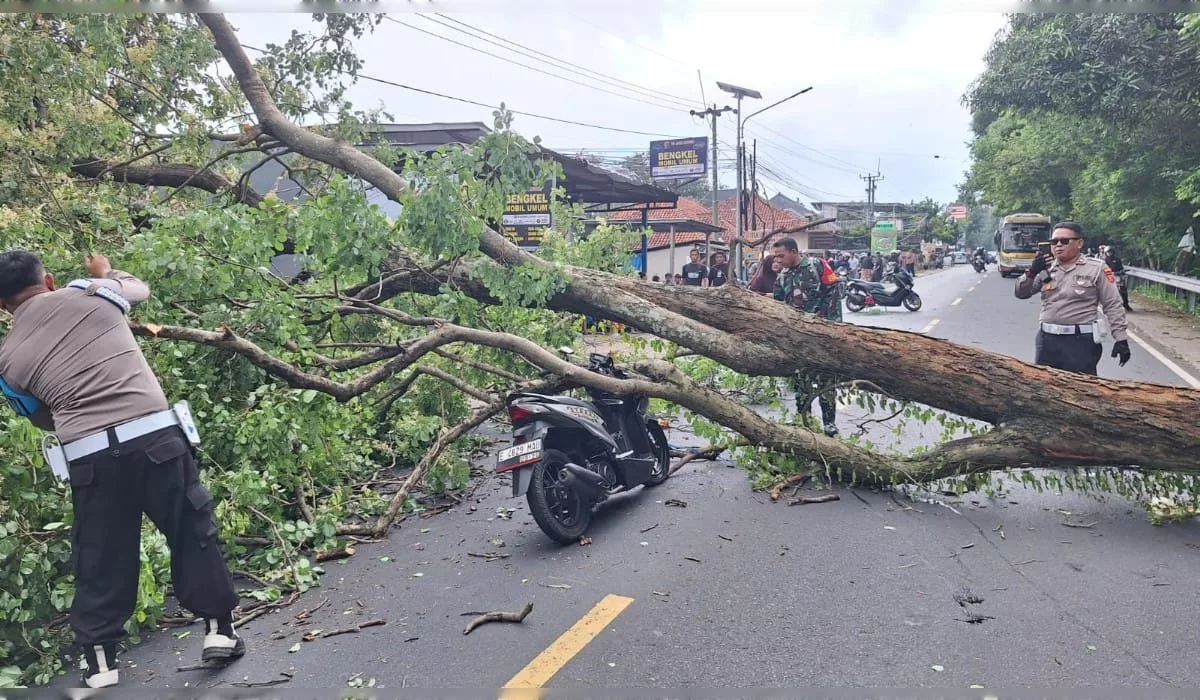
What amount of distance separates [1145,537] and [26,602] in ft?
18.1

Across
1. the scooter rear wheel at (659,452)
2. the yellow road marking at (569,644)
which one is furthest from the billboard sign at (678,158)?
the yellow road marking at (569,644)

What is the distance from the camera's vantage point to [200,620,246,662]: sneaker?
130 inches

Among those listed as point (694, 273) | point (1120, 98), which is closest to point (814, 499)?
point (1120, 98)

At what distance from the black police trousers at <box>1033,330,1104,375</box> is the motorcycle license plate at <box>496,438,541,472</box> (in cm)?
381

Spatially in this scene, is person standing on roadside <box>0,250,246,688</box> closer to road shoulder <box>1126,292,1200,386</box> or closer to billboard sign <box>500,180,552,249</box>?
road shoulder <box>1126,292,1200,386</box>

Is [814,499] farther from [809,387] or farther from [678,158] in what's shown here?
[678,158]

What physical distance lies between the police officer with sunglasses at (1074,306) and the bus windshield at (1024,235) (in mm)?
34663

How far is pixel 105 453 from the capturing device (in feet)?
10.5

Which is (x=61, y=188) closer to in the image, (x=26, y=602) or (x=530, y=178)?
(x=530, y=178)

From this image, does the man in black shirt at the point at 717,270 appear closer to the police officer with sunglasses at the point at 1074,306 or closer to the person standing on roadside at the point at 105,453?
the police officer with sunglasses at the point at 1074,306

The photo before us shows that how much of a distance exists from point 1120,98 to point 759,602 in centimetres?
1199

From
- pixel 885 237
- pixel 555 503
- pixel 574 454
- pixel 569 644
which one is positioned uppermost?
pixel 885 237

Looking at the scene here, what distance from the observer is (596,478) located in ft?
15.8

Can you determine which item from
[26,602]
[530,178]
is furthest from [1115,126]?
[26,602]
